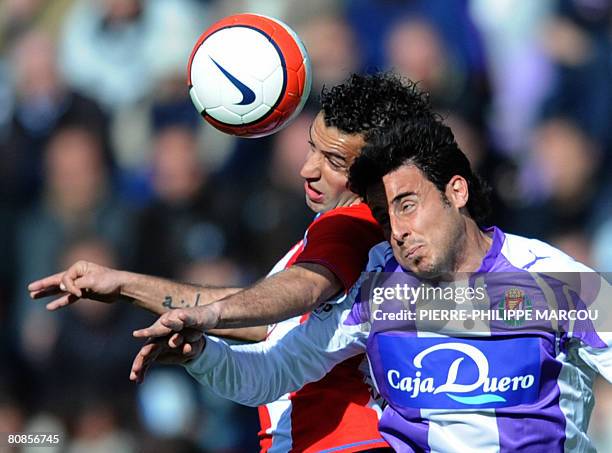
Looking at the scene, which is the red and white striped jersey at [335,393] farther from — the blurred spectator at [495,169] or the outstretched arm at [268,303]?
the blurred spectator at [495,169]

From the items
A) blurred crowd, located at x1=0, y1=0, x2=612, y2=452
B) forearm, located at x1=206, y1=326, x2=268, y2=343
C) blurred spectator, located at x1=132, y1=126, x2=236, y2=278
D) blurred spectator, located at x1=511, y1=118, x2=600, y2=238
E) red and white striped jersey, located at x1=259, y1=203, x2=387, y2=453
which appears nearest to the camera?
red and white striped jersey, located at x1=259, y1=203, x2=387, y2=453

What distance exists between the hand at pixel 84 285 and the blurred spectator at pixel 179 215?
293 cm

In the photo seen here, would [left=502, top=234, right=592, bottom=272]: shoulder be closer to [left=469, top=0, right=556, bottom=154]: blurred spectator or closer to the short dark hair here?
the short dark hair

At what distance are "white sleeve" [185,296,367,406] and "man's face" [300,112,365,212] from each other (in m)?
0.53

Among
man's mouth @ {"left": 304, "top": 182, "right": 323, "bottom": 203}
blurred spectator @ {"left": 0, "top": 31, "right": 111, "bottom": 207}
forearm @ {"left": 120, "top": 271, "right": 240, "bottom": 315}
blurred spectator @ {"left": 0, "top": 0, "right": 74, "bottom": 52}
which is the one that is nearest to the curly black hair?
man's mouth @ {"left": 304, "top": 182, "right": 323, "bottom": 203}

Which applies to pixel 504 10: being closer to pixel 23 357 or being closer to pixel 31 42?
pixel 31 42

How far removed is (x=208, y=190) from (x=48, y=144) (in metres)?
1.19

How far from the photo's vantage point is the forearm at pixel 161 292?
3951 millimetres

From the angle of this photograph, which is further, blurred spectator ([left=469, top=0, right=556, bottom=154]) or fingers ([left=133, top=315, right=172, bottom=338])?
blurred spectator ([left=469, top=0, right=556, bottom=154])

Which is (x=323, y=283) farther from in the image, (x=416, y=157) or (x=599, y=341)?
(x=599, y=341)

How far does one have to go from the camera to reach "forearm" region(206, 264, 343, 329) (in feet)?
11.8

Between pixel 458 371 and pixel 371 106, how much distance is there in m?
1.17

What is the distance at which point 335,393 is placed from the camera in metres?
4.19

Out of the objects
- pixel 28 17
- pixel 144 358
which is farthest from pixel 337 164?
pixel 28 17
